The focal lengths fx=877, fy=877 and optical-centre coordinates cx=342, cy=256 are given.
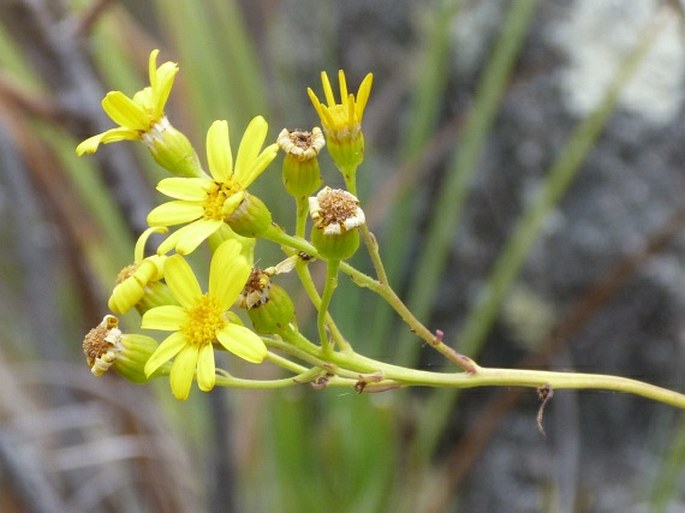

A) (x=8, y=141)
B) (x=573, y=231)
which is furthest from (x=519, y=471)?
(x=8, y=141)

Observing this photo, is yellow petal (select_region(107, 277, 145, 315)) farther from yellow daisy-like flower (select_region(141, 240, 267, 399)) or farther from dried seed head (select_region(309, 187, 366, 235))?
dried seed head (select_region(309, 187, 366, 235))

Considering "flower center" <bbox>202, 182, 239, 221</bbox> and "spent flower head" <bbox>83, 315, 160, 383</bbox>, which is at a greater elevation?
"flower center" <bbox>202, 182, 239, 221</bbox>

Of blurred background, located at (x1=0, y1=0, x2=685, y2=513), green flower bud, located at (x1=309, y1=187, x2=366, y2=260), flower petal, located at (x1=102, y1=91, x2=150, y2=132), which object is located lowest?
green flower bud, located at (x1=309, y1=187, x2=366, y2=260)

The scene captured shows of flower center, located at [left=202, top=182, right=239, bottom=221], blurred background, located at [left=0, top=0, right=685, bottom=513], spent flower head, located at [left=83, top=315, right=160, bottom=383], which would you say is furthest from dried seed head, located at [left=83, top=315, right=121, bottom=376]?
blurred background, located at [left=0, top=0, right=685, bottom=513]

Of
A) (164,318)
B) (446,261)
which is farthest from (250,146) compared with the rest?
(446,261)

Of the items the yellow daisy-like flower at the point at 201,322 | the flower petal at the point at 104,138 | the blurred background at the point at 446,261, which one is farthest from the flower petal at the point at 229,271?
the blurred background at the point at 446,261

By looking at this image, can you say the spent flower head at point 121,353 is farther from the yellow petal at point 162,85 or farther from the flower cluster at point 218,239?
the yellow petal at point 162,85

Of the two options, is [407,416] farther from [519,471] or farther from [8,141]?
[8,141]
